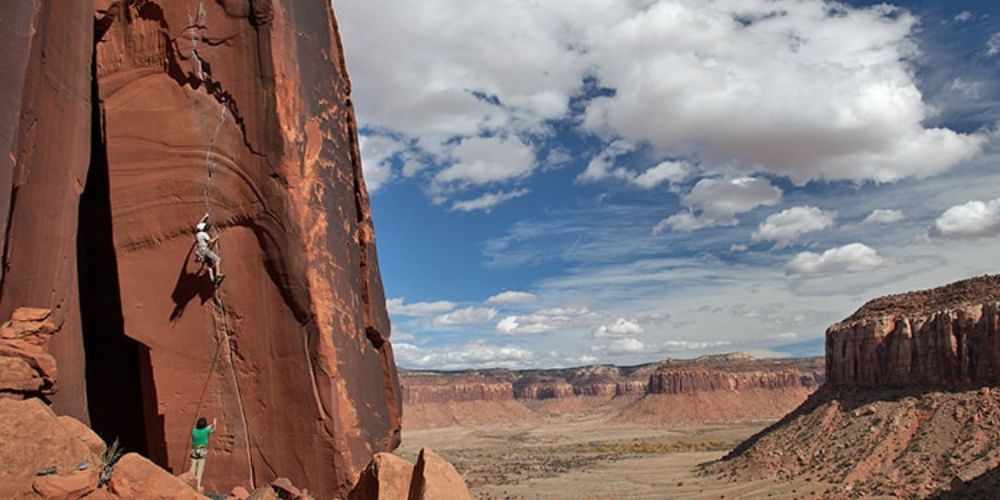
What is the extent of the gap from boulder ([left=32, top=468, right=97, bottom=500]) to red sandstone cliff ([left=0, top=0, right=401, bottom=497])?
244 cm

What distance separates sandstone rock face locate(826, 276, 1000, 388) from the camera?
4981 centimetres

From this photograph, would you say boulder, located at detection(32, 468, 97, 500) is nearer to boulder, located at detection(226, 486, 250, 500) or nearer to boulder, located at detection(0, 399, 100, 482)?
boulder, located at detection(0, 399, 100, 482)

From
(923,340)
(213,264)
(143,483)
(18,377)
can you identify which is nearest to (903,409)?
(923,340)

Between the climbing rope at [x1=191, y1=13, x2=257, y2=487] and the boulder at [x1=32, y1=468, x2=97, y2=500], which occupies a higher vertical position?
the climbing rope at [x1=191, y1=13, x2=257, y2=487]

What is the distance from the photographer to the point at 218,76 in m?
9.12

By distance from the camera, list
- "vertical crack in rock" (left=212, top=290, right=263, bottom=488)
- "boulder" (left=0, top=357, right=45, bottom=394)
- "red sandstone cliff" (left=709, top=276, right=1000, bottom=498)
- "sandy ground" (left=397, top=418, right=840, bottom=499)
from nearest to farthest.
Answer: "boulder" (left=0, top=357, right=45, bottom=394) → "vertical crack in rock" (left=212, top=290, right=263, bottom=488) → "red sandstone cliff" (left=709, top=276, right=1000, bottom=498) → "sandy ground" (left=397, top=418, right=840, bottom=499)

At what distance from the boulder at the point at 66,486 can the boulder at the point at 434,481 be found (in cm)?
284

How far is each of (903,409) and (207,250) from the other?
55.1 metres

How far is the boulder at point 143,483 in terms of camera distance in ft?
19.8

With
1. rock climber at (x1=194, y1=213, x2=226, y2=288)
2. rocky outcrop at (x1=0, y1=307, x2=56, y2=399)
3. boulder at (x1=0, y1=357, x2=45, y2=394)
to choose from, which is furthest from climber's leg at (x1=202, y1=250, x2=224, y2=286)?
boulder at (x1=0, y1=357, x2=45, y2=394)

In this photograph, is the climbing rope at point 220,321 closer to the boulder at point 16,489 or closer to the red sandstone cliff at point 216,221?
the red sandstone cliff at point 216,221

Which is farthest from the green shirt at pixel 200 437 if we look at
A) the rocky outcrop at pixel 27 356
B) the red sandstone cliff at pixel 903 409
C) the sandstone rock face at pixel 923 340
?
the sandstone rock face at pixel 923 340

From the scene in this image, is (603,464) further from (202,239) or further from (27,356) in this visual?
(27,356)

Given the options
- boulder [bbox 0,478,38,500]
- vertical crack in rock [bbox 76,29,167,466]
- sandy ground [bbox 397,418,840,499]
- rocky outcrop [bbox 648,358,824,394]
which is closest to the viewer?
boulder [bbox 0,478,38,500]
